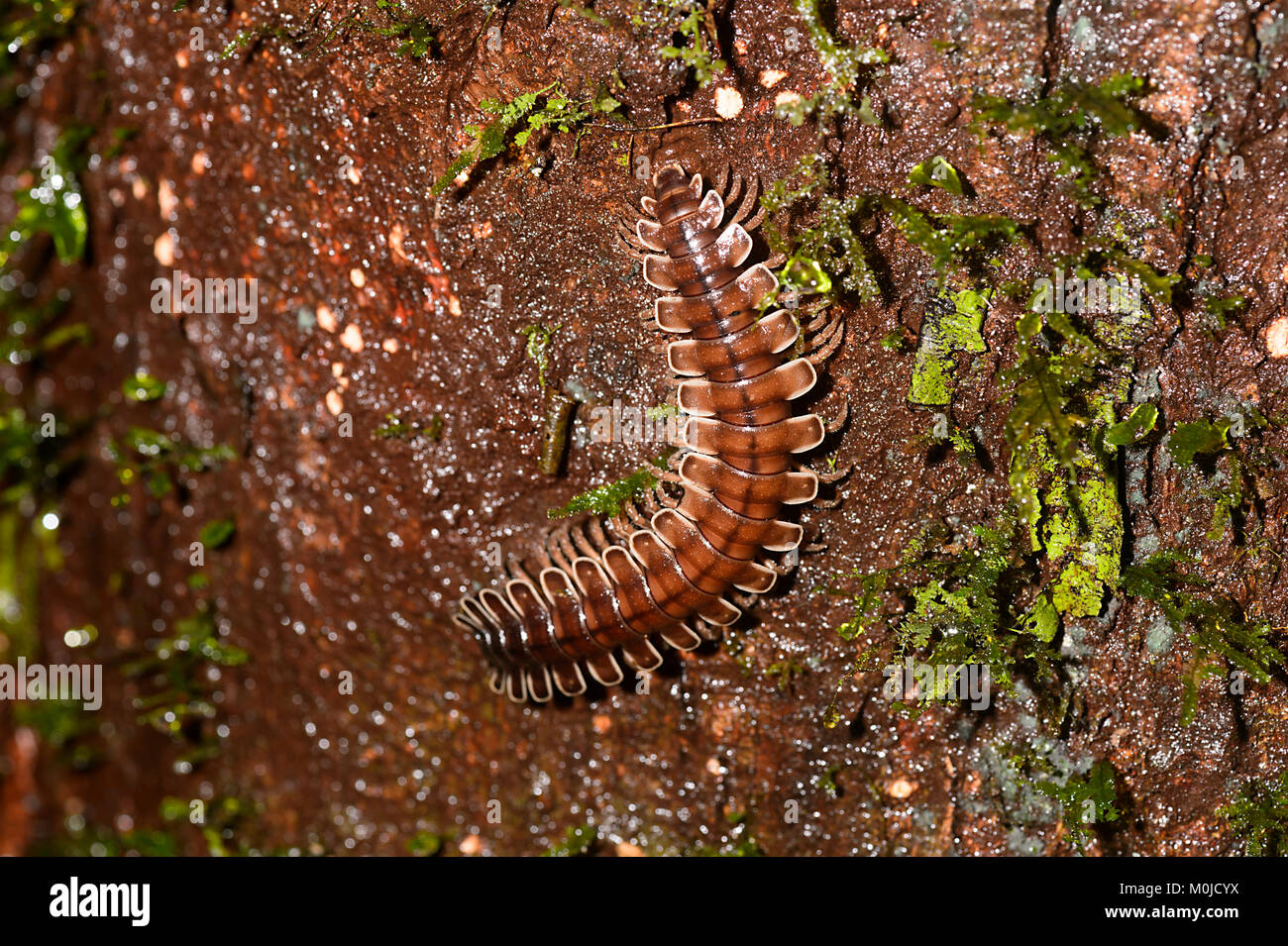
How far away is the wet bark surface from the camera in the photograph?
3.40 metres

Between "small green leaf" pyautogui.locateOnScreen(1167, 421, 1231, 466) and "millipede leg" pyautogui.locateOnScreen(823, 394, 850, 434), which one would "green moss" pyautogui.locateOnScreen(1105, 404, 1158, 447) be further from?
"millipede leg" pyautogui.locateOnScreen(823, 394, 850, 434)

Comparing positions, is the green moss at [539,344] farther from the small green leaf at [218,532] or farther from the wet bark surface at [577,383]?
the small green leaf at [218,532]

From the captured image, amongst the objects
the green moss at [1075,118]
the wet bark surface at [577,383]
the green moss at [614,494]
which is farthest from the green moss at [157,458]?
the green moss at [1075,118]

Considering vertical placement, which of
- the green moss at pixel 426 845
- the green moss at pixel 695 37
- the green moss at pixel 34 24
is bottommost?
the green moss at pixel 426 845

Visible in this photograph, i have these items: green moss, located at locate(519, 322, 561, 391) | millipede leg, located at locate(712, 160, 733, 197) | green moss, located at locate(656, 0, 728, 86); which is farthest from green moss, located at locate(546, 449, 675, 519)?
green moss, located at locate(656, 0, 728, 86)

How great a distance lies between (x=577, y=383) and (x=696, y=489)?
34.9 inches

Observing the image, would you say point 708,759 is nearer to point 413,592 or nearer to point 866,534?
point 866,534

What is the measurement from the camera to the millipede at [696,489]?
3.47m

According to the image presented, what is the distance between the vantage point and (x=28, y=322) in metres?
5.44

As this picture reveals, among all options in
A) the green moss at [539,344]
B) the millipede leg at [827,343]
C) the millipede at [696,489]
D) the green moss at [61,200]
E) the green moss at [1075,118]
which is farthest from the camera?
the green moss at [61,200]

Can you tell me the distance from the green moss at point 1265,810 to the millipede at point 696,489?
262cm

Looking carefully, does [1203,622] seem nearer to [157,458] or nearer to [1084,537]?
[1084,537]

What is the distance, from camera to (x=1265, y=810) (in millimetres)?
4008
